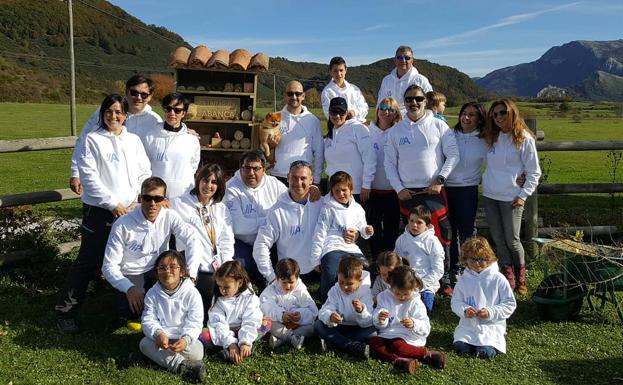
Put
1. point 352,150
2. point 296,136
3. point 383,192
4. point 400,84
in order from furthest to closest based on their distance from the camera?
point 400,84
point 296,136
point 383,192
point 352,150

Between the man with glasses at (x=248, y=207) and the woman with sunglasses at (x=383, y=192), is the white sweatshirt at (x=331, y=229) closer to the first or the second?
the man with glasses at (x=248, y=207)

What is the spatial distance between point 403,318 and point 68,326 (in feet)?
9.46

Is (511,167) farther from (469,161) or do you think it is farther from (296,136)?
(296,136)

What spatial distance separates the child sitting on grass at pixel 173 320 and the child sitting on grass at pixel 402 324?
4.72 feet

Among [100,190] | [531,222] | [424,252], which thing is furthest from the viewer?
[531,222]

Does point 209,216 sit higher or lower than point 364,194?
lower

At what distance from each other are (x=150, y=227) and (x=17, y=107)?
46.8 metres

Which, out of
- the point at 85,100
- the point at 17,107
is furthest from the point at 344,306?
the point at 85,100

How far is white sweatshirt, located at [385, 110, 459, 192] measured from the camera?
604 centimetres

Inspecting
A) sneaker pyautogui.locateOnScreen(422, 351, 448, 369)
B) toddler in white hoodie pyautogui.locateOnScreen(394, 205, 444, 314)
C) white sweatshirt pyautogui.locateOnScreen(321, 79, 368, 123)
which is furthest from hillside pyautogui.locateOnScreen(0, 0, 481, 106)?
sneaker pyautogui.locateOnScreen(422, 351, 448, 369)

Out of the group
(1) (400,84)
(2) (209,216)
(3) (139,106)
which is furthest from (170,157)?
(1) (400,84)

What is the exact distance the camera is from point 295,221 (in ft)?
18.5

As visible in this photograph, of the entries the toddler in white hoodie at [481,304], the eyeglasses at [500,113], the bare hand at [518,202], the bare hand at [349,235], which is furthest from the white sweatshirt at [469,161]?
the bare hand at [349,235]

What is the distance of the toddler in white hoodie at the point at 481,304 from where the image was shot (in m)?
4.87
